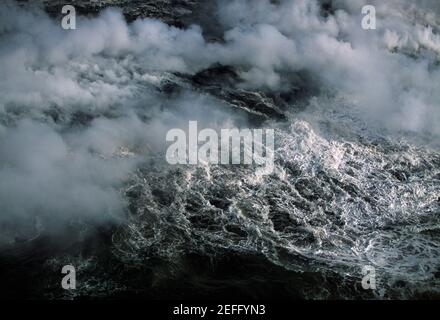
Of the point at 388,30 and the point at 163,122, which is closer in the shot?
the point at 163,122

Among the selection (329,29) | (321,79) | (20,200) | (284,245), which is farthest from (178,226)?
(329,29)

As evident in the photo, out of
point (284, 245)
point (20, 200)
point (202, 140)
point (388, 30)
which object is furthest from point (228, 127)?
point (388, 30)

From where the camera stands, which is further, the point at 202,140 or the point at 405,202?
the point at 202,140

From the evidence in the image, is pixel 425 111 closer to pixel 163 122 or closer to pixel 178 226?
pixel 163 122

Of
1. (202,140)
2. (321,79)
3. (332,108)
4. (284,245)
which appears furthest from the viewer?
(321,79)

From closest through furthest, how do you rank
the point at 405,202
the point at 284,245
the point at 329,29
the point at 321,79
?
the point at 284,245, the point at 405,202, the point at 321,79, the point at 329,29
